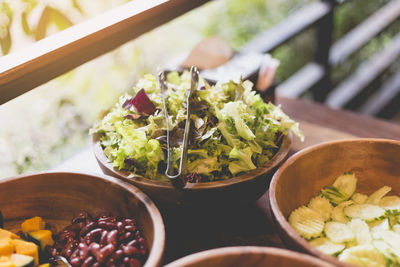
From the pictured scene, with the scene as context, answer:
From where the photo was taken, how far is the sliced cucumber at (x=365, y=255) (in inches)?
46.8

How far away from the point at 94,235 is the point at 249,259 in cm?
51

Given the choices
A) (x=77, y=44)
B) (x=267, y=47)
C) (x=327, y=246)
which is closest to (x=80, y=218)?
(x=77, y=44)

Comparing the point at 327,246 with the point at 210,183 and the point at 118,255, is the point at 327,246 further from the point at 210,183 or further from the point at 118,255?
the point at 118,255

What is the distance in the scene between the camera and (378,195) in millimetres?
1519

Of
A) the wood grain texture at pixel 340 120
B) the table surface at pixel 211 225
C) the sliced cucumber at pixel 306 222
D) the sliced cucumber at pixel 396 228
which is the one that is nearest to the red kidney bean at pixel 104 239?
Result: the table surface at pixel 211 225

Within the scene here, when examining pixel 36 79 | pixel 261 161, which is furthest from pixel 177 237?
pixel 36 79

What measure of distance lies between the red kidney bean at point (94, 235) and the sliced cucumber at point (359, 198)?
3.00ft

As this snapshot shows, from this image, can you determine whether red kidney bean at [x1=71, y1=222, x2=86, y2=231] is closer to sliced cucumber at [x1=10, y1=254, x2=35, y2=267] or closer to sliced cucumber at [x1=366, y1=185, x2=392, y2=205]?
sliced cucumber at [x1=10, y1=254, x2=35, y2=267]

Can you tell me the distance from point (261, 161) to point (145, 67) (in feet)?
6.84

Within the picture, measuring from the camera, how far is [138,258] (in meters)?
1.23

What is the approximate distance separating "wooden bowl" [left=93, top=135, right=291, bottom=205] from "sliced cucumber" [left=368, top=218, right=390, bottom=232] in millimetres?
373

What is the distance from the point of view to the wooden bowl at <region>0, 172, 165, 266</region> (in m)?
1.38

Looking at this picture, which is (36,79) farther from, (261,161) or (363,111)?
(363,111)

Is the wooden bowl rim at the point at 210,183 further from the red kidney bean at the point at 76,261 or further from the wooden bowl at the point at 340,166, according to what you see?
the red kidney bean at the point at 76,261
